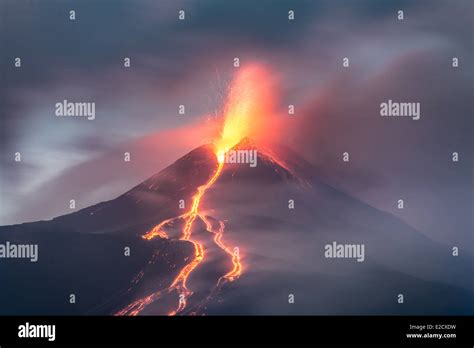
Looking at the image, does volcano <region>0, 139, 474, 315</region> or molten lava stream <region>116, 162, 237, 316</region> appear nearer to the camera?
volcano <region>0, 139, 474, 315</region>

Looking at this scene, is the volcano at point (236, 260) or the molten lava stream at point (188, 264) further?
the molten lava stream at point (188, 264)

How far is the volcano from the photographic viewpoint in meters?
14.0

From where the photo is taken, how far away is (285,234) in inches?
587

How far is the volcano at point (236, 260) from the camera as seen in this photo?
45.9ft

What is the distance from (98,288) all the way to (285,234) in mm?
4105

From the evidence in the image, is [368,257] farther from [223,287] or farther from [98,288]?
[98,288]

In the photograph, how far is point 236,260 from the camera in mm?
14875

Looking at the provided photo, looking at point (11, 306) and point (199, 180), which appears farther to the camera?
point (199, 180)

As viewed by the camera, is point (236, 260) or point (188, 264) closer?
point (236, 260)

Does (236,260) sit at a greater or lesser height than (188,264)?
lesser

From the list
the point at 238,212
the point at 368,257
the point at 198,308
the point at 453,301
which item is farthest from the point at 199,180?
the point at 453,301
